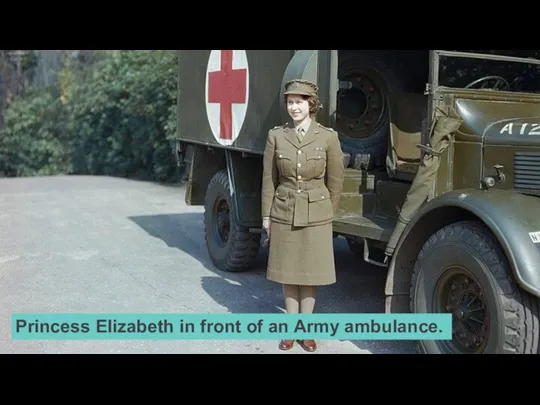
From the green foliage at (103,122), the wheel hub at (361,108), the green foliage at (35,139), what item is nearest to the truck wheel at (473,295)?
the wheel hub at (361,108)

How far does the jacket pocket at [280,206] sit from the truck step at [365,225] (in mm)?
567

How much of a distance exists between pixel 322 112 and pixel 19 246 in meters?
4.38

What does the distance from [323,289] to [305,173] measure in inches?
76.2

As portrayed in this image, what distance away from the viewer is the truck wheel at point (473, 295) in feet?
10.9

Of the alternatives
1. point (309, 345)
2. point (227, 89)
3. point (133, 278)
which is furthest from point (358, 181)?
point (133, 278)

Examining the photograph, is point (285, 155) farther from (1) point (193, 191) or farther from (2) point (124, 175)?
(2) point (124, 175)

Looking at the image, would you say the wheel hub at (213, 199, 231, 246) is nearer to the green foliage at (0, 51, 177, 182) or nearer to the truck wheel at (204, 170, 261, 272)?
the truck wheel at (204, 170, 261, 272)

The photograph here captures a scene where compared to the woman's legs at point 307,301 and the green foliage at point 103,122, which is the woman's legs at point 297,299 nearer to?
the woman's legs at point 307,301

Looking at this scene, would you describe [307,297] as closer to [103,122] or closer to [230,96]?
[230,96]

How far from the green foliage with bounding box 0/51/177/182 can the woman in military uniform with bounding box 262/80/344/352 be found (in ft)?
32.1

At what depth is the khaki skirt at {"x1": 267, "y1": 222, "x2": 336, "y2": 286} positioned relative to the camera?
4.18 m

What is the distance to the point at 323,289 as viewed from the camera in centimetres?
585

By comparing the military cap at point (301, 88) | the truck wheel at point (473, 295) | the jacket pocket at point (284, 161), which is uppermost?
the military cap at point (301, 88)

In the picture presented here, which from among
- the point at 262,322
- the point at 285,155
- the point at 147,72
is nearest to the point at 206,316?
the point at 262,322
